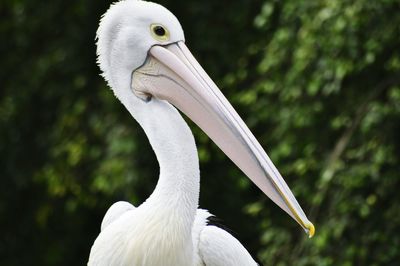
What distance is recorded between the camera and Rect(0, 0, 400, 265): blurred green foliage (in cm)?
747

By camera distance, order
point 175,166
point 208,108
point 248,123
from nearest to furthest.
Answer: point 175,166
point 208,108
point 248,123

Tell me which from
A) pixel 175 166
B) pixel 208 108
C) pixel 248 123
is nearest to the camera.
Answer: pixel 175 166

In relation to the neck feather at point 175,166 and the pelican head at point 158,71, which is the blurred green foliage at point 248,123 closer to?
the pelican head at point 158,71

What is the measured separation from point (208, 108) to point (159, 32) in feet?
1.31

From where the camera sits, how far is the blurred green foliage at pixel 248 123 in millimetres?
7473

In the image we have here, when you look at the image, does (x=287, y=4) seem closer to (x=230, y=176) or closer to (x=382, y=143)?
(x=382, y=143)

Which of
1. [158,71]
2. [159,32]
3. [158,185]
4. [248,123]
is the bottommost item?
[248,123]

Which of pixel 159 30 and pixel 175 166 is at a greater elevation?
pixel 159 30

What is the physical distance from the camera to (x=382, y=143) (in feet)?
24.3

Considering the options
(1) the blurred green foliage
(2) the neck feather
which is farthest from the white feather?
(1) the blurred green foliage

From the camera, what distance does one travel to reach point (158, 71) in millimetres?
5059

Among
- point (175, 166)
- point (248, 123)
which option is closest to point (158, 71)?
point (175, 166)

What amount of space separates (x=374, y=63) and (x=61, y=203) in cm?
532

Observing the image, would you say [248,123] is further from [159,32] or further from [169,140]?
[169,140]
